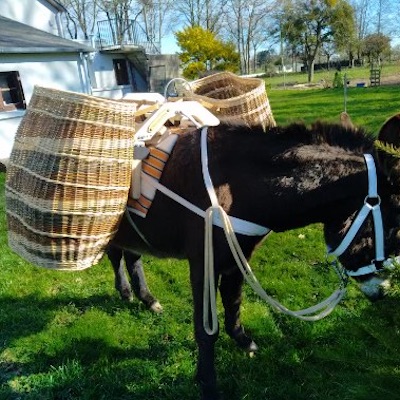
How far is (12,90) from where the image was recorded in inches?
499

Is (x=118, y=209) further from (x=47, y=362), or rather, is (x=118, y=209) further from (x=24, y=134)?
(x=47, y=362)

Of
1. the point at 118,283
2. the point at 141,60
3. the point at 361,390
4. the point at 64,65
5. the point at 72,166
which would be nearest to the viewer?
the point at 361,390

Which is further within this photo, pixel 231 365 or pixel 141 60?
pixel 141 60

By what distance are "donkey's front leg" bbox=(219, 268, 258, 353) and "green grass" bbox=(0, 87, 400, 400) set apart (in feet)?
0.29

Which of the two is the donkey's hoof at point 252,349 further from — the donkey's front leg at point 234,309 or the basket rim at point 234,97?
the basket rim at point 234,97

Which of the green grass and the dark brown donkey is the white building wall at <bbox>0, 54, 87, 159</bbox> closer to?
the green grass

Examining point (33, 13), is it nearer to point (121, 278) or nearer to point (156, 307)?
point (121, 278)

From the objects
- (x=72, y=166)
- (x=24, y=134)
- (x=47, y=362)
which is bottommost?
(x=47, y=362)

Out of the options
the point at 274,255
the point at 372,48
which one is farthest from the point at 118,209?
the point at 372,48

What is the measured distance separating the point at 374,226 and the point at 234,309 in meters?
1.44

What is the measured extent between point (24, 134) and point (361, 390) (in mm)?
2140

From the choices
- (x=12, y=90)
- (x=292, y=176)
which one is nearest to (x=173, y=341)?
(x=292, y=176)

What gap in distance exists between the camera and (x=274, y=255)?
4531 millimetres

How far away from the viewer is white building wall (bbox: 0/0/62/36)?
17625mm
